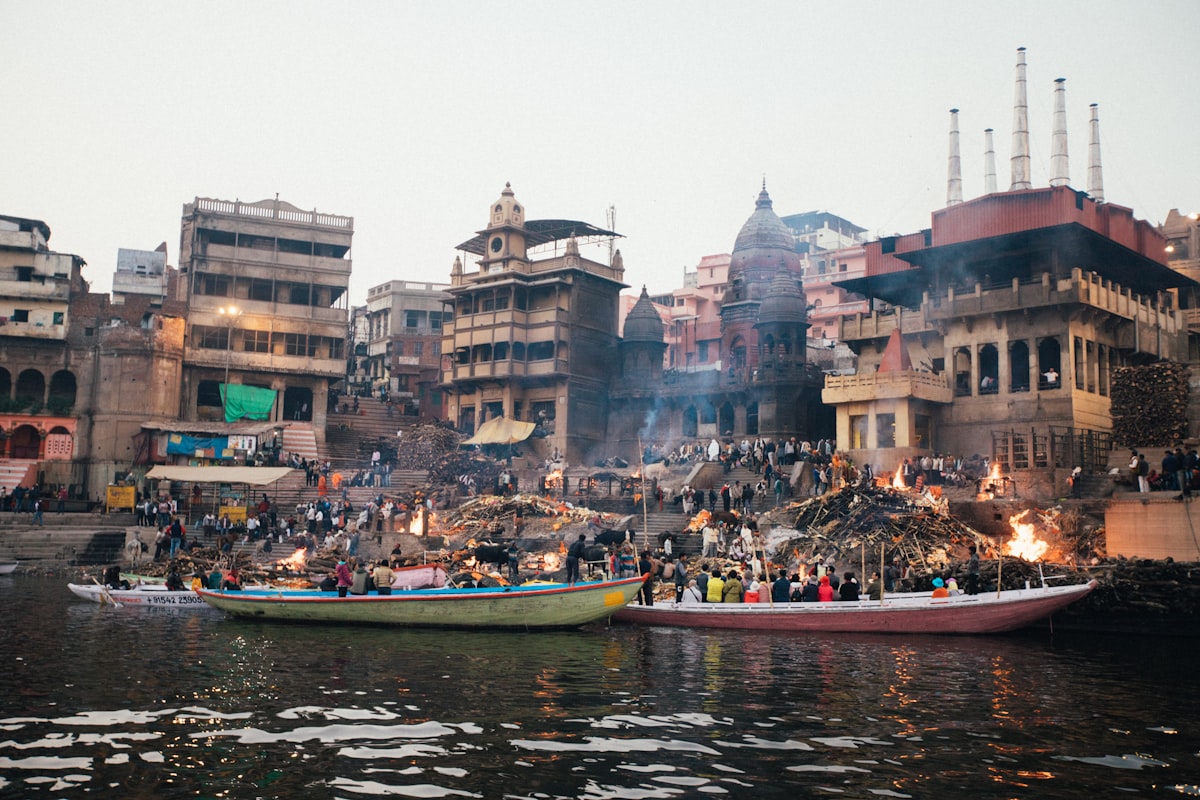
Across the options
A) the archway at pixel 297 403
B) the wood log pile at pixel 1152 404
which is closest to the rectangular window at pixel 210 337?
the archway at pixel 297 403

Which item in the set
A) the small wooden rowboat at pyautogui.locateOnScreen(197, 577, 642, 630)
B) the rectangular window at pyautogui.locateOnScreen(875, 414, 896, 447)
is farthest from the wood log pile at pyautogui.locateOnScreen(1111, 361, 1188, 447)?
the small wooden rowboat at pyautogui.locateOnScreen(197, 577, 642, 630)

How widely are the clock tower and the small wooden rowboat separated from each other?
126ft

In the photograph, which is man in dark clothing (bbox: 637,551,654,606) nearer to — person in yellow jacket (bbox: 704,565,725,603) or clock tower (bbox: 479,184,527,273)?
person in yellow jacket (bbox: 704,565,725,603)

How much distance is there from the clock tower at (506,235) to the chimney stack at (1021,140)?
88.2 feet

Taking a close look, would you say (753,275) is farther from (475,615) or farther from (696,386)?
(475,615)

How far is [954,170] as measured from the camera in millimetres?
60500

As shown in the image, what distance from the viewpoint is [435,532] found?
37688 mm

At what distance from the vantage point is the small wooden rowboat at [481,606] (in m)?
20.4

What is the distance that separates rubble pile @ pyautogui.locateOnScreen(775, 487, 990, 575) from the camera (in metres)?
26.4

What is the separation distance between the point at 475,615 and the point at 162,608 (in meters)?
9.99

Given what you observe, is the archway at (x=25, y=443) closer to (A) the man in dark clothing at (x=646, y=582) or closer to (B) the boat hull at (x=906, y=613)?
(A) the man in dark clothing at (x=646, y=582)

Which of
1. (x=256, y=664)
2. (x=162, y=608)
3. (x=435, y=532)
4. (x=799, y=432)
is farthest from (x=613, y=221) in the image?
(x=256, y=664)

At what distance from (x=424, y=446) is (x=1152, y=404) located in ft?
101

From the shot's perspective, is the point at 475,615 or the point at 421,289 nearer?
the point at 475,615
